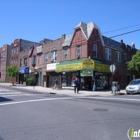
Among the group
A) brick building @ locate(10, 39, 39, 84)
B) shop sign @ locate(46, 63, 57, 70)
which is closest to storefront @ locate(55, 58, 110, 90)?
shop sign @ locate(46, 63, 57, 70)

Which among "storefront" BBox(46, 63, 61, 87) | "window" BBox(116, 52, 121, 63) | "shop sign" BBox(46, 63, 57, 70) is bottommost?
"storefront" BBox(46, 63, 61, 87)

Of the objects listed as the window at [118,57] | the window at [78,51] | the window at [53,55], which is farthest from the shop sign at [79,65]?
the window at [118,57]

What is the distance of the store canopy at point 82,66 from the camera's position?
23.6m

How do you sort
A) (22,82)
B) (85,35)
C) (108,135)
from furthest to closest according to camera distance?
(22,82) → (85,35) → (108,135)

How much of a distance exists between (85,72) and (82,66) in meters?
1.06

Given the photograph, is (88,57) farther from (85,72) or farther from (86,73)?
(86,73)

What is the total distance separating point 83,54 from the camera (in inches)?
1004

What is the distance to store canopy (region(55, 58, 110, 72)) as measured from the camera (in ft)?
77.5

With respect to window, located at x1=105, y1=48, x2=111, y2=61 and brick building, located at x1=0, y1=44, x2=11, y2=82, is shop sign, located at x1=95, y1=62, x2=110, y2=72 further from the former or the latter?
brick building, located at x1=0, y1=44, x2=11, y2=82

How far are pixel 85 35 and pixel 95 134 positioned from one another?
69.5 feet

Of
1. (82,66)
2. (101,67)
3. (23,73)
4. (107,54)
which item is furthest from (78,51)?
(23,73)

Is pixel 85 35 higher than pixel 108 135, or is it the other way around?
pixel 85 35

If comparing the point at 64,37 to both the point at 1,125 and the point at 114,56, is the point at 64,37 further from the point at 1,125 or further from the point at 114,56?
the point at 1,125

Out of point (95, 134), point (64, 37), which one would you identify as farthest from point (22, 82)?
point (95, 134)
